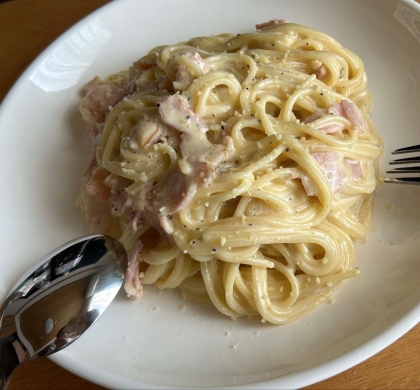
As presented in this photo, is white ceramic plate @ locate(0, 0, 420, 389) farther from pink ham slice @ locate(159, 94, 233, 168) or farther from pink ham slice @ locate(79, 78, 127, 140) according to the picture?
pink ham slice @ locate(159, 94, 233, 168)

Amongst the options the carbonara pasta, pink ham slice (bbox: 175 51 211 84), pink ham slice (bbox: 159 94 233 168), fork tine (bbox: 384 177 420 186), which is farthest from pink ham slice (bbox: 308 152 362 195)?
pink ham slice (bbox: 175 51 211 84)

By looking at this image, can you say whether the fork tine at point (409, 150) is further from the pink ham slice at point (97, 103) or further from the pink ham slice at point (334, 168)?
the pink ham slice at point (97, 103)

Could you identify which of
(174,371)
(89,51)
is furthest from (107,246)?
(89,51)

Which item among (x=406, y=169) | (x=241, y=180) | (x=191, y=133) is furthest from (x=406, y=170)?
(x=191, y=133)

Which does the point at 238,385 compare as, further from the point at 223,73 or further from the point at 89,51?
the point at 89,51

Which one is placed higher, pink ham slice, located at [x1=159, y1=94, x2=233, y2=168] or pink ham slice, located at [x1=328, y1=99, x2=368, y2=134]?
pink ham slice, located at [x1=159, y1=94, x2=233, y2=168]

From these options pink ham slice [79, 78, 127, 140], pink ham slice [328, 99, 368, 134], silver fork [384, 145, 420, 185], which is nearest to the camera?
silver fork [384, 145, 420, 185]

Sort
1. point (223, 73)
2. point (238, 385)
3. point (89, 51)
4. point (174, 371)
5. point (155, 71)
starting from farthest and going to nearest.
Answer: point (89, 51) → point (155, 71) → point (223, 73) → point (174, 371) → point (238, 385)
